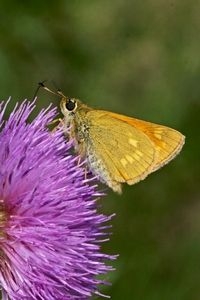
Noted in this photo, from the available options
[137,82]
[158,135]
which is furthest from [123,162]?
[137,82]

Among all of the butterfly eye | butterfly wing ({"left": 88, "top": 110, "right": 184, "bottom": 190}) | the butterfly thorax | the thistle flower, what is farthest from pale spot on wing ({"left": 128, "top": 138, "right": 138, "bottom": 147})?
the thistle flower

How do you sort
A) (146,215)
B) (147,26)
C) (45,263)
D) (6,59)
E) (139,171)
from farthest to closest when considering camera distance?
(147,26)
(146,215)
(6,59)
(139,171)
(45,263)

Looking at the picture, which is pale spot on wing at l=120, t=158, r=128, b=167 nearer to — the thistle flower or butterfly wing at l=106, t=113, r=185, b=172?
butterfly wing at l=106, t=113, r=185, b=172

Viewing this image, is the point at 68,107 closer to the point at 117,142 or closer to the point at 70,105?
the point at 70,105

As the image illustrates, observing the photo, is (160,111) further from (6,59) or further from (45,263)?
(45,263)

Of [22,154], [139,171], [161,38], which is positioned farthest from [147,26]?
[22,154]

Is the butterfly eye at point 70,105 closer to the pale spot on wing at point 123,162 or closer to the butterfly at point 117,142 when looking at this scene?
the butterfly at point 117,142
